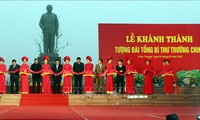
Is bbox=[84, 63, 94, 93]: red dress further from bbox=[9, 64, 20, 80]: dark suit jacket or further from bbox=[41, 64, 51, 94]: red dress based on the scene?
bbox=[9, 64, 20, 80]: dark suit jacket

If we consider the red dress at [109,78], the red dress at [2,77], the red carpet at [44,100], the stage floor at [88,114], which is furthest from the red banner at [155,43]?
the stage floor at [88,114]

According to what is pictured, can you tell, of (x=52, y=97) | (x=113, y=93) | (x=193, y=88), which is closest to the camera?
(x=52, y=97)

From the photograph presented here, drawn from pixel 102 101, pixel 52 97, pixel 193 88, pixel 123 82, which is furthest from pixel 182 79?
pixel 52 97

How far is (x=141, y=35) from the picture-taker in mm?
17781

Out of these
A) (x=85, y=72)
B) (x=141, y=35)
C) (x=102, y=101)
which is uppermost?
(x=141, y=35)

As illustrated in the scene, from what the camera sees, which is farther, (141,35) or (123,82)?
(141,35)

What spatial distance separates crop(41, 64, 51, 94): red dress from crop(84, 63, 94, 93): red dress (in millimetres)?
1319

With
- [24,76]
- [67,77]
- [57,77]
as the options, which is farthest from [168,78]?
[24,76]

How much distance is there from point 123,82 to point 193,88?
330 centimetres

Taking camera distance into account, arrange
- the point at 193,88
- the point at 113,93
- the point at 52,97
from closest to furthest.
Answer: the point at 52,97
the point at 113,93
the point at 193,88

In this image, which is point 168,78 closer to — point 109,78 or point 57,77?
point 109,78

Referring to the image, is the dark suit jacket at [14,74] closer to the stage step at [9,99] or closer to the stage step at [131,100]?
the stage step at [9,99]

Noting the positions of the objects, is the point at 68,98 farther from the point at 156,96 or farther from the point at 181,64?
the point at 181,64

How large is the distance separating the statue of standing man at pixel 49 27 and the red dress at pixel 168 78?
5.35 meters
